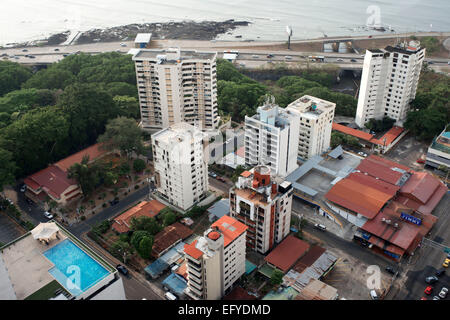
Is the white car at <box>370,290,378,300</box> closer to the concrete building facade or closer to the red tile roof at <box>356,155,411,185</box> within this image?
the red tile roof at <box>356,155,411,185</box>

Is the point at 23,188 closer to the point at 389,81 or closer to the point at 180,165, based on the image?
the point at 180,165

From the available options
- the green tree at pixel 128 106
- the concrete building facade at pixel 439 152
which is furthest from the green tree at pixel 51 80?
the concrete building facade at pixel 439 152

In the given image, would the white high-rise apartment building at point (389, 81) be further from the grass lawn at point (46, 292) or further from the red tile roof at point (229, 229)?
the grass lawn at point (46, 292)

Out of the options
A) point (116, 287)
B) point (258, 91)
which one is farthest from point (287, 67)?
point (116, 287)

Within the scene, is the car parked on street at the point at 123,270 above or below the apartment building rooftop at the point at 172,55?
below

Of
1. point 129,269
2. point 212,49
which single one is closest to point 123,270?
point 129,269

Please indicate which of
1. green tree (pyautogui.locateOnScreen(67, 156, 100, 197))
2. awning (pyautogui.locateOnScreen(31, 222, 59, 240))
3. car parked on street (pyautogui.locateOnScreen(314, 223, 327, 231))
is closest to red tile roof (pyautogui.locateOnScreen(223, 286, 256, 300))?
car parked on street (pyautogui.locateOnScreen(314, 223, 327, 231))
